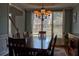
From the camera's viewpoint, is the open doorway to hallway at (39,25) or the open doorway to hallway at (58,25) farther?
the open doorway to hallway at (58,25)

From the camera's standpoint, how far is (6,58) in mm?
1109

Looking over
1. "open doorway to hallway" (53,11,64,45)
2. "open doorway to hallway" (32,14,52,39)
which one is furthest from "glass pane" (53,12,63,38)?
"open doorway to hallway" (32,14,52,39)

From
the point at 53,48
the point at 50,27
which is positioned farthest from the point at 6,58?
the point at 50,27

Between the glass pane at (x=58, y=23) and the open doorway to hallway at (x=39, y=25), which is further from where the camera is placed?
the glass pane at (x=58, y=23)

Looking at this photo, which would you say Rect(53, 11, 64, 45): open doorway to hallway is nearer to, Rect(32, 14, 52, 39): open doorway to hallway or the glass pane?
the glass pane

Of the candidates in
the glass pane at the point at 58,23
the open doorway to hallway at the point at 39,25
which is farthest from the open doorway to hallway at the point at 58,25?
the open doorway to hallway at the point at 39,25

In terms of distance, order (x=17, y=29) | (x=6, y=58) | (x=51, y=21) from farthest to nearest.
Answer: (x=51, y=21)
(x=17, y=29)
(x=6, y=58)

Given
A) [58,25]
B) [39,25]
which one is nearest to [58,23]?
[58,25]

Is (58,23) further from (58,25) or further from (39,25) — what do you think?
(39,25)

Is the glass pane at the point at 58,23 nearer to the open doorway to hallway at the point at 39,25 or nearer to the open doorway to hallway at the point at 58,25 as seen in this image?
the open doorway to hallway at the point at 58,25

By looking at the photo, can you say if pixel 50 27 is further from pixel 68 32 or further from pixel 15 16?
pixel 15 16

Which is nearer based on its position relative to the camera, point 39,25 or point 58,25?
point 39,25

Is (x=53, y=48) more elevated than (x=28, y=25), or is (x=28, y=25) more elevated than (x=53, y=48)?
(x=28, y=25)

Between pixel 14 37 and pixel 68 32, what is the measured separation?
1.15 m
